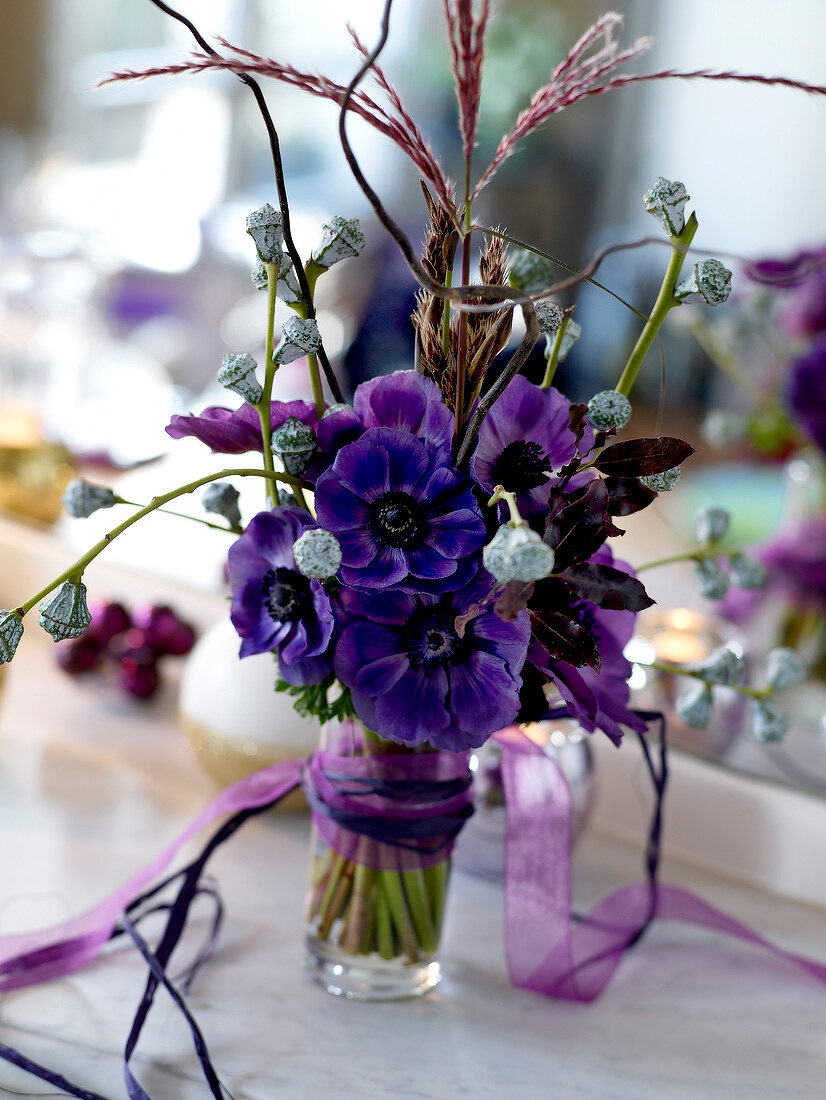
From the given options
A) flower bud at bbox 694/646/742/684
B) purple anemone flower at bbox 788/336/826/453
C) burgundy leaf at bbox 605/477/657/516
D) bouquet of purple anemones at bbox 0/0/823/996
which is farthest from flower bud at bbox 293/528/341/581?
purple anemone flower at bbox 788/336/826/453

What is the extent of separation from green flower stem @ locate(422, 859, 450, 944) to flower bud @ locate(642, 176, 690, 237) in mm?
287

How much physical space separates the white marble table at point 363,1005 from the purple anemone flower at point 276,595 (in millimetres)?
181

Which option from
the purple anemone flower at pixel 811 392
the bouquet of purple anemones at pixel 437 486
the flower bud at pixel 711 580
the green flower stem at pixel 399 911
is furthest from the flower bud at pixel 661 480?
the purple anemone flower at pixel 811 392

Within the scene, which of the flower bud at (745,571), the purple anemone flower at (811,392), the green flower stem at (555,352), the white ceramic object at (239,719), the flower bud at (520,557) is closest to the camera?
the flower bud at (520,557)

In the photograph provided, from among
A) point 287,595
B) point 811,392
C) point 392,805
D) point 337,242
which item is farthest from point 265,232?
point 811,392

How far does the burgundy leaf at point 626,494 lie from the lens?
16.0 inches

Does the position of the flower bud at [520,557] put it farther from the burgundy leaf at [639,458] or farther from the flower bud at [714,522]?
the flower bud at [714,522]

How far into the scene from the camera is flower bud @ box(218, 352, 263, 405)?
40 centimetres

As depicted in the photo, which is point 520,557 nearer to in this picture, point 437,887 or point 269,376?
point 269,376

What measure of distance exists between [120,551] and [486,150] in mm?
2131

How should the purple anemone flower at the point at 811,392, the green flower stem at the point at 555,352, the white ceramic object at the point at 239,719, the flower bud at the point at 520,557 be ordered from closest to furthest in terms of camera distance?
the flower bud at the point at 520,557 → the green flower stem at the point at 555,352 → the white ceramic object at the point at 239,719 → the purple anemone flower at the point at 811,392

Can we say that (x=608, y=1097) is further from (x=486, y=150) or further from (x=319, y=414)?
(x=486, y=150)

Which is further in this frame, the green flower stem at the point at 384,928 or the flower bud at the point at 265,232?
the green flower stem at the point at 384,928

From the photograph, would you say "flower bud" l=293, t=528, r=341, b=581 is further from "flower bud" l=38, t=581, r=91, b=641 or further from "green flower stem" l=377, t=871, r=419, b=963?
"green flower stem" l=377, t=871, r=419, b=963
